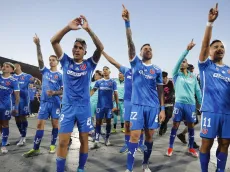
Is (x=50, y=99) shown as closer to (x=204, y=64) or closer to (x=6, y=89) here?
(x=6, y=89)

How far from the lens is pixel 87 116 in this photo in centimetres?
373

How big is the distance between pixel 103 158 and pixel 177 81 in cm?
292

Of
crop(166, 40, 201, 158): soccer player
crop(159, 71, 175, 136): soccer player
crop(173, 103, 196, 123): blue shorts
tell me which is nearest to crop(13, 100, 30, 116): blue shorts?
crop(166, 40, 201, 158): soccer player

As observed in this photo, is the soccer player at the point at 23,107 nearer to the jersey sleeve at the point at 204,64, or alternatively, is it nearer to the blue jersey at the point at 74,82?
the blue jersey at the point at 74,82

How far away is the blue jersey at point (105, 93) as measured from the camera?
7.22 metres

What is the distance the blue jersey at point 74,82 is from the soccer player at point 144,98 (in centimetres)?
101

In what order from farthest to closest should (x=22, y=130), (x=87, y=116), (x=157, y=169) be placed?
(x=22, y=130) < (x=157, y=169) < (x=87, y=116)

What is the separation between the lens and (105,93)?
24.0 ft

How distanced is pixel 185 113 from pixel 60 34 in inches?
154

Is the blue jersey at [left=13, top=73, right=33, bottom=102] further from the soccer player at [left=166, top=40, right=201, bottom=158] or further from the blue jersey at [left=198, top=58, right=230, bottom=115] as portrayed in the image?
the blue jersey at [left=198, top=58, right=230, bottom=115]

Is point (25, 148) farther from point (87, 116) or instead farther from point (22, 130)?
point (87, 116)

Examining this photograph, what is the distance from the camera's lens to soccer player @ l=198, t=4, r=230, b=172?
10.9ft

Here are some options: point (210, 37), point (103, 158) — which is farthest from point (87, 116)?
point (210, 37)

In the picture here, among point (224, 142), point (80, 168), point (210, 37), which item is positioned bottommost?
point (80, 168)
